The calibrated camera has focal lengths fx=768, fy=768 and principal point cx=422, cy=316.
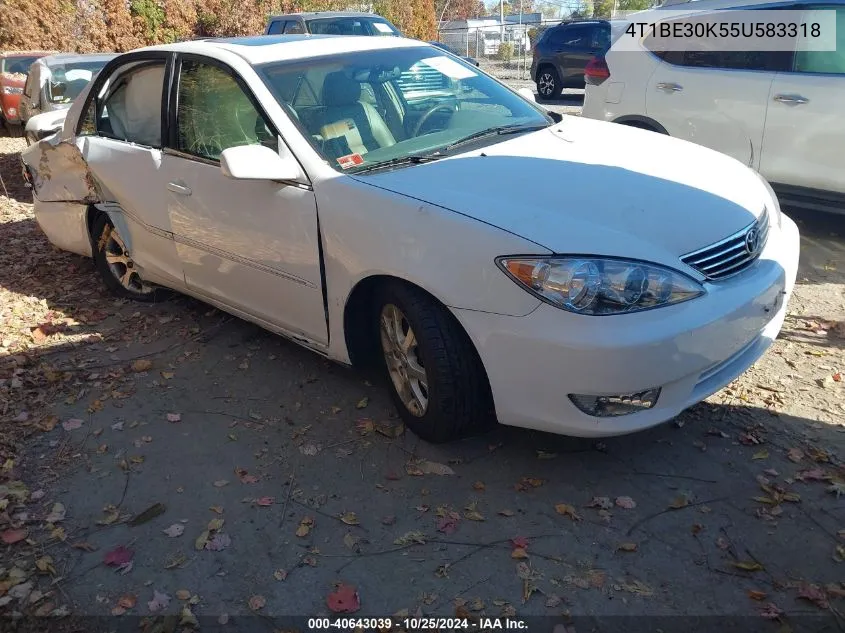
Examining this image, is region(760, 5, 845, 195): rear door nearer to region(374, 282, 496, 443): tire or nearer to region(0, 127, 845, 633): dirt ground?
region(0, 127, 845, 633): dirt ground

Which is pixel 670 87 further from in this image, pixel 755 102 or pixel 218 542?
pixel 218 542

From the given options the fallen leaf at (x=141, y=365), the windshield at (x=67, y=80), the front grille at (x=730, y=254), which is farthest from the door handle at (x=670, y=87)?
the windshield at (x=67, y=80)

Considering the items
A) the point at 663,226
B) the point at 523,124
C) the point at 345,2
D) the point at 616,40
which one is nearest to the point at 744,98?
the point at 616,40

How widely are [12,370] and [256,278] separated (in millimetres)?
1759

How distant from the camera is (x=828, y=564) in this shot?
2.67m

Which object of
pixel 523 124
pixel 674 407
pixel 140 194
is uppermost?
pixel 523 124

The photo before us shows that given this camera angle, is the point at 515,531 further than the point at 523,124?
No

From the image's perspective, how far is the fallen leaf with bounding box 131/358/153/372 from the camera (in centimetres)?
459

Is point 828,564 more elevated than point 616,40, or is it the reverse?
point 616,40

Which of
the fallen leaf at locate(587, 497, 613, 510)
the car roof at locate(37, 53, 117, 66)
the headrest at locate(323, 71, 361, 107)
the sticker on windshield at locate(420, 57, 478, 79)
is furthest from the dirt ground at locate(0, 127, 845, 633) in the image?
the car roof at locate(37, 53, 117, 66)

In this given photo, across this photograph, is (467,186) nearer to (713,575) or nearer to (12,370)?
(713,575)

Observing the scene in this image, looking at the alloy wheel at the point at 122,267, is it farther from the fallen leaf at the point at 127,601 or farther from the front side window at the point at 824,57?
the front side window at the point at 824,57

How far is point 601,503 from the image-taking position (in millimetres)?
3068

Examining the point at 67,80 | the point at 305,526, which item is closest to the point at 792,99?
the point at 305,526
